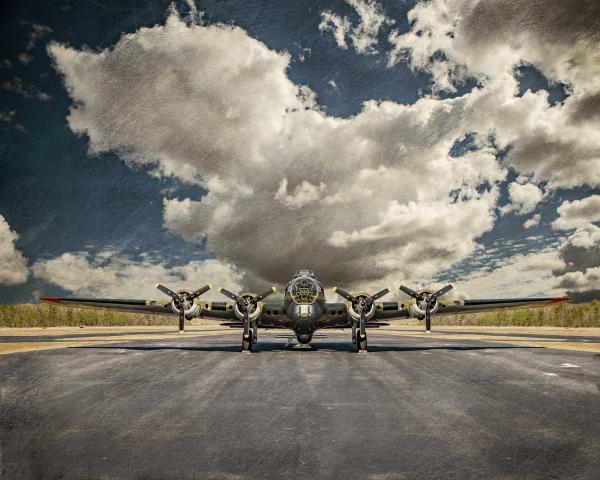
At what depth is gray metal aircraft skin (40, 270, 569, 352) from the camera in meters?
29.4

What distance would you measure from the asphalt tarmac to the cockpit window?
1155 cm

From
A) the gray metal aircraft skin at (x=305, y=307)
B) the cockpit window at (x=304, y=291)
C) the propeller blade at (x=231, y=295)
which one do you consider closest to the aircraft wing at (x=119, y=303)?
the gray metal aircraft skin at (x=305, y=307)

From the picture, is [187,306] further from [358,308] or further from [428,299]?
[428,299]

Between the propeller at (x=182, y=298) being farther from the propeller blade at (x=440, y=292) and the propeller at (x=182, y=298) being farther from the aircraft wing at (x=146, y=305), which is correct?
the propeller blade at (x=440, y=292)

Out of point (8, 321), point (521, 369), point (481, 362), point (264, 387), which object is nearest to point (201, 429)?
point (264, 387)

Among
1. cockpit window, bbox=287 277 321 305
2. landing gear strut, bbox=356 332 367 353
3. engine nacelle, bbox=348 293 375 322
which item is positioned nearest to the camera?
cockpit window, bbox=287 277 321 305

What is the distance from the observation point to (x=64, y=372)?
18.1 m

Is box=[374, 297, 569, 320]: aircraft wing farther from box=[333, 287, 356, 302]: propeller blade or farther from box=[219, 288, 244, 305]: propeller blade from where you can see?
box=[219, 288, 244, 305]: propeller blade

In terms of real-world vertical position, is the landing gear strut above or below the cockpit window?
below

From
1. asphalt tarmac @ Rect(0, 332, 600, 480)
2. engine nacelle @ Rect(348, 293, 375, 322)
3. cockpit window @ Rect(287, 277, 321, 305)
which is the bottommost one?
asphalt tarmac @ Rect(0, 332, 600, 480)

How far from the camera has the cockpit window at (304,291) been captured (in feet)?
95.1

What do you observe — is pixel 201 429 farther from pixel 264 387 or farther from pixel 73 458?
pixel 264 387

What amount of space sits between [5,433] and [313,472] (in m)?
6.34

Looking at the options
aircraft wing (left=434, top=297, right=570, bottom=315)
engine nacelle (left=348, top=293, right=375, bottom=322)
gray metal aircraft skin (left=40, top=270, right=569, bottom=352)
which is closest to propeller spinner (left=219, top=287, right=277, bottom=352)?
gray metal aircraft skin (left=40, top=270, right=569, bottom=352)
